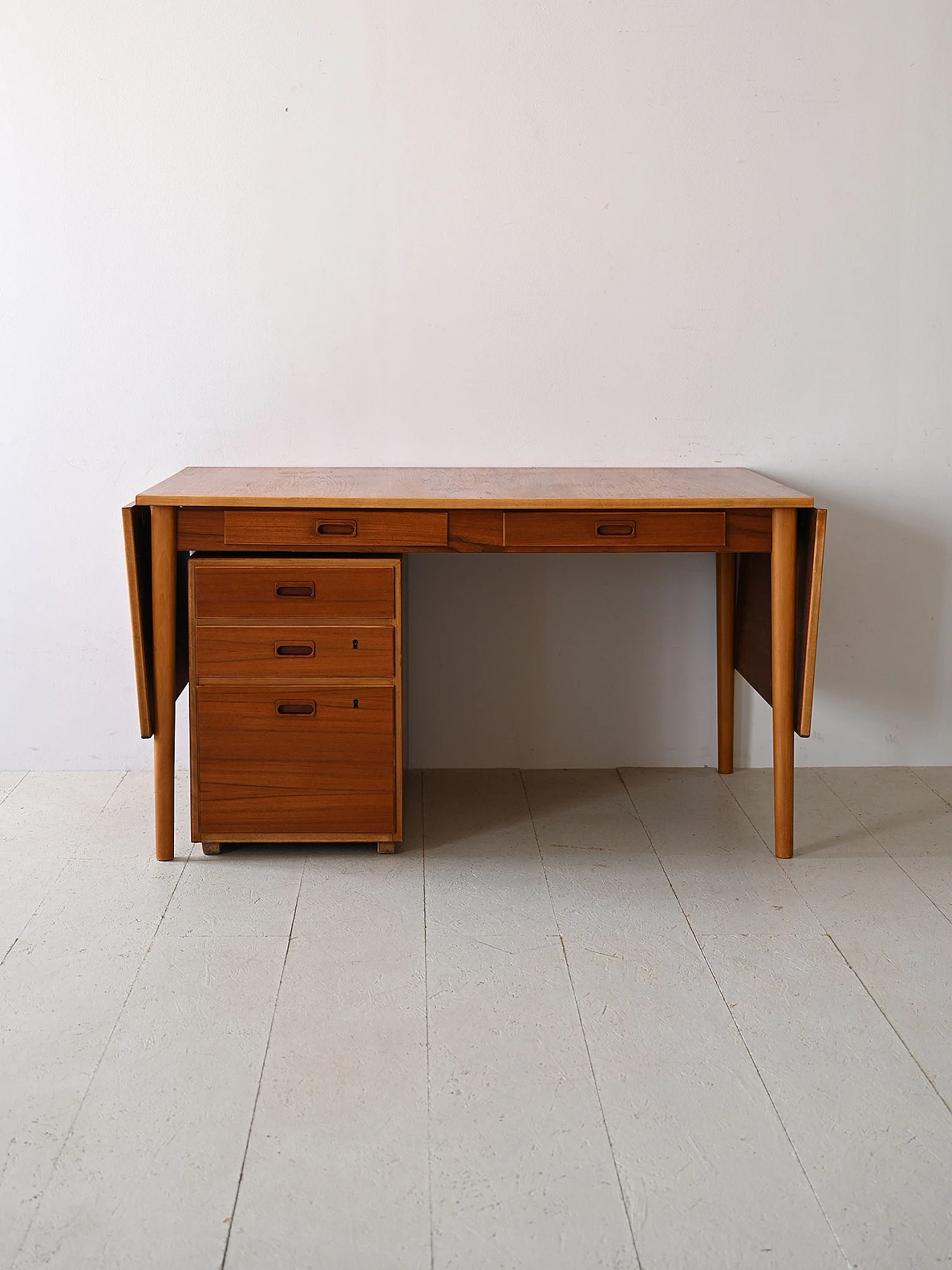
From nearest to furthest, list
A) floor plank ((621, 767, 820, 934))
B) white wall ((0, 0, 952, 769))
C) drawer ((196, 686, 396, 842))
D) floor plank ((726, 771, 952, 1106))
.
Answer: floor plank ((726, 771, 952, 1106)) < floor plank ((621, 767, 820, 934)) < drawer ((196, 686, 396, 842)) < white wall ((0, 0, 952, 769))

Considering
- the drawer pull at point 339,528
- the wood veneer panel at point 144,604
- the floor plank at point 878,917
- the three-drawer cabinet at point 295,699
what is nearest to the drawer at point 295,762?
the three-drawer cabinet at point 295,699

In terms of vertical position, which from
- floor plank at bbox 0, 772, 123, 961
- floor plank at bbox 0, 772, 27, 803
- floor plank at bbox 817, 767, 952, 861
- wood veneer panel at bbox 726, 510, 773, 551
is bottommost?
floor plank at bbox 817, 767, 952, 861

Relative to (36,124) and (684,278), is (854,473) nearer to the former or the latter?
(684,278)

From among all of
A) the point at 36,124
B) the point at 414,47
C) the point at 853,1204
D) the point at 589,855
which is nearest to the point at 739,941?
the point at 589,855

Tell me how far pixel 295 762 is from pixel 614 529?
833 millimetres

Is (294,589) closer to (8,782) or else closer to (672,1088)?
(8,782)

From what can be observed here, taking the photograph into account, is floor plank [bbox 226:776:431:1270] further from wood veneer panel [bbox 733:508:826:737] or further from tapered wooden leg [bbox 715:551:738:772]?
tapered wooden leg [bbox 715:551:738:772]

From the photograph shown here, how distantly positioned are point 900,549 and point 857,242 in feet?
2.55

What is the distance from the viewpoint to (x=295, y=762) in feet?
8.07

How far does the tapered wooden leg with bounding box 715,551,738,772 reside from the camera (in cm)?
292

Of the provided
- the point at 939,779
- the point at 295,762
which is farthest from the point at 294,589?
the point at 939,779

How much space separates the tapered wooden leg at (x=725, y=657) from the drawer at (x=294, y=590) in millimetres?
947

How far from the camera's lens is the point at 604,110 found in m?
2.74

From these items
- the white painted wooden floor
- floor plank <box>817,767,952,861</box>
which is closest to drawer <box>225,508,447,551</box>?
the white painted wooden floor
